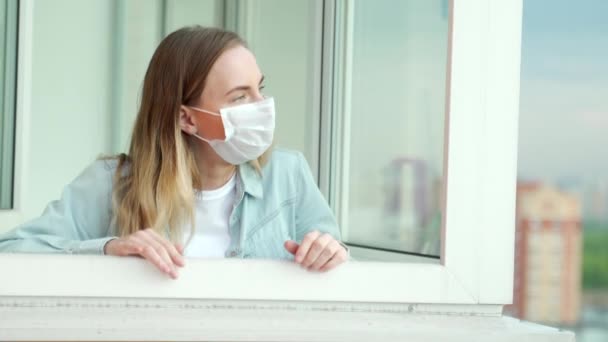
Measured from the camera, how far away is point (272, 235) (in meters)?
1.72

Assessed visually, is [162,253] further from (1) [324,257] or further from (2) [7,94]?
(2) [7,94]

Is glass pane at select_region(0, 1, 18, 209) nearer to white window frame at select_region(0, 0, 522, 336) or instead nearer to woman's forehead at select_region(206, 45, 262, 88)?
woman's forehead at select_region(206, 45, 262, 88)

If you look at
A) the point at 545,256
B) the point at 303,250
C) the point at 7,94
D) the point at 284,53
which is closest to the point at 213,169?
the point at 303,250

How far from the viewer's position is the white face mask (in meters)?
1.72

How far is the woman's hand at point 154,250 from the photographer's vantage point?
1114 mm

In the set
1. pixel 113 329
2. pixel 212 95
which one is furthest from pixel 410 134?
pixel 113 329

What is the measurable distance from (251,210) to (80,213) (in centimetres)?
32

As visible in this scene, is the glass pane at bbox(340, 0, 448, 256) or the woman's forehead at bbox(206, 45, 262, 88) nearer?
the glass pane at bbox(340, 0, 448, 256)

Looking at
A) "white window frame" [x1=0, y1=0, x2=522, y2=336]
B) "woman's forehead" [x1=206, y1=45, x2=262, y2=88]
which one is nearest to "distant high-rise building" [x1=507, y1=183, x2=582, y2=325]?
"white window frame" [x1=0, y1=0, x2=522, y2=336]

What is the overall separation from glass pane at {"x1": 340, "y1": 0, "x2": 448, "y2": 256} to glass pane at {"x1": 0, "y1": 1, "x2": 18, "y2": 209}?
89 cm

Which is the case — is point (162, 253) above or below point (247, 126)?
below

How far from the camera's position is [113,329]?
0.96 metres

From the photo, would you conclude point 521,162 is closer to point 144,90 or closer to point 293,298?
point 293,298

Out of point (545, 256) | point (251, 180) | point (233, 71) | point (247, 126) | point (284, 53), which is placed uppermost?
point (284, 53)
